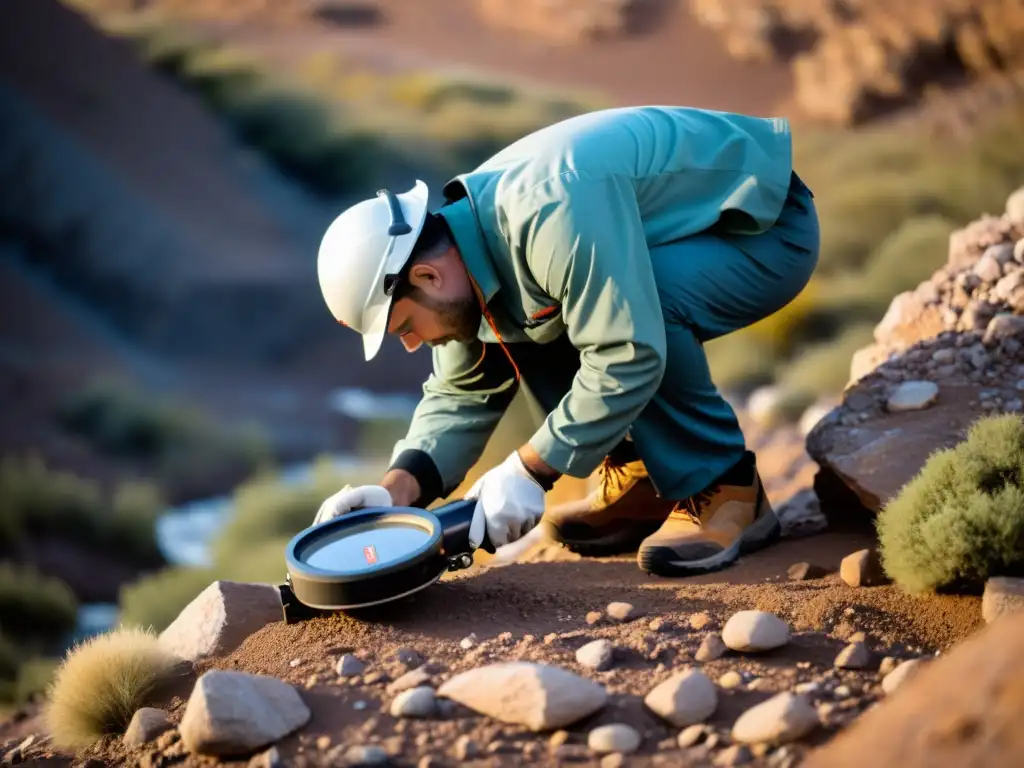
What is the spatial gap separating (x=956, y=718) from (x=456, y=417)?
202cm

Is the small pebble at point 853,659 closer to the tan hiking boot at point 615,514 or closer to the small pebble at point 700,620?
the small pebble at point 700,620

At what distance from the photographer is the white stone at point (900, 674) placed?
93.9 inches

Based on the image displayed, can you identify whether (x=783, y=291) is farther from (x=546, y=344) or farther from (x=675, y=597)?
(x=675, y=597)

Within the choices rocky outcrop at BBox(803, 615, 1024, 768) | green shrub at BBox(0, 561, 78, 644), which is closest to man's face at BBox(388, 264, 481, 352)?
rocky outcrop at BBox(803, 615, 1024, 768)

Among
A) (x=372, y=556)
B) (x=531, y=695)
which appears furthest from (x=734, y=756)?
(x=372, y=556)

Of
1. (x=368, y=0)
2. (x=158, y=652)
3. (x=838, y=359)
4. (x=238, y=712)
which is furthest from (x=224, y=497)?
(x=368, y=0)

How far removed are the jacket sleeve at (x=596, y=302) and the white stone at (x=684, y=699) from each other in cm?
74

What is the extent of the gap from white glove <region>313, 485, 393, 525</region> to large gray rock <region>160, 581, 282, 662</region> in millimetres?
270

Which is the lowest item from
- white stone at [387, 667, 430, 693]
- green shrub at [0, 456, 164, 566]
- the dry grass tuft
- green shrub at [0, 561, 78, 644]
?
white stone at [387, 667, 430, 693]

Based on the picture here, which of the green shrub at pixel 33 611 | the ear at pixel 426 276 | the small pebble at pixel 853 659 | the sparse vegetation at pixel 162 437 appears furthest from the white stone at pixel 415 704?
the sparse vegetation at pixel 162 437

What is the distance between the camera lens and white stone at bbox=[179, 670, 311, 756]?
2396 millimetres

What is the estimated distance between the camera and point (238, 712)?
95.2 inches

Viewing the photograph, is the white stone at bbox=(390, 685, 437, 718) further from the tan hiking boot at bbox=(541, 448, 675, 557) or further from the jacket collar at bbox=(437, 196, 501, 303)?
the tan hiking boot at bbox=(541, 448, 675, 557)

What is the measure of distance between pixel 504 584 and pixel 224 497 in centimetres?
623
